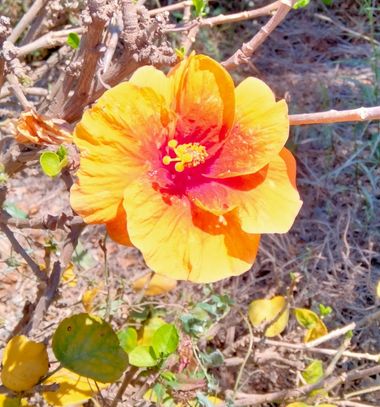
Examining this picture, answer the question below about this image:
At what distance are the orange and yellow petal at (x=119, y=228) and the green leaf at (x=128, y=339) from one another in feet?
1.23

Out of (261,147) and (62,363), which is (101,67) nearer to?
(261,147)

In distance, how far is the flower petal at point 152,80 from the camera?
3.03ft

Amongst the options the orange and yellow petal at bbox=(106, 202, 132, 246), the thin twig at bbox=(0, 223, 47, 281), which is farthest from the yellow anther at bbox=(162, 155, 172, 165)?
the thin twig at bbox=(0, 223, 47, 281)

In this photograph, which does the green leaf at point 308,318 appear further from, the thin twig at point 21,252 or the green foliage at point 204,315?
the thin twig at point 21,252

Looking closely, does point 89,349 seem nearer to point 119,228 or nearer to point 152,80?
point 119,228

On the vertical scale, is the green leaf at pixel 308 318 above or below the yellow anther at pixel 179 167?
below

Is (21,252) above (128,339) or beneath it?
above

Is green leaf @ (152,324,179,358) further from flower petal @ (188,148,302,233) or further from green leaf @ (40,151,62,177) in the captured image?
green leaf @ (40,151,62,177)

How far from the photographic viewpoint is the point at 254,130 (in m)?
0.99

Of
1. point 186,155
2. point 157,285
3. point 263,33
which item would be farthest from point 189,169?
point 157,285

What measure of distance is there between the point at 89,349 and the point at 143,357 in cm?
10

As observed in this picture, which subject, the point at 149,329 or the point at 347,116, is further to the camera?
the point at 149,329

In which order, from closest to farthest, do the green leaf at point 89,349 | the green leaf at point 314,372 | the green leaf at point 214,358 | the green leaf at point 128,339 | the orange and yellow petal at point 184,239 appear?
the orange and yellow petal at point 184,239, the green leaf at point 89,349, the green leaf at point 128,339, the green leaf at point 214,358, the green leaf at point 314,372

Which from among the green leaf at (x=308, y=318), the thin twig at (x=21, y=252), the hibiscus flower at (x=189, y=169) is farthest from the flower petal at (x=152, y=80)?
the green leaf at (x=308, y=318)
